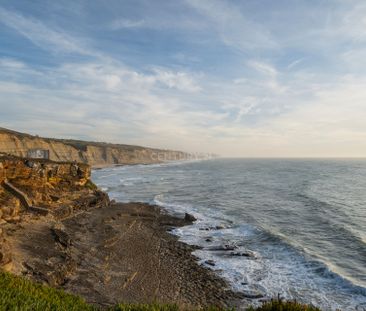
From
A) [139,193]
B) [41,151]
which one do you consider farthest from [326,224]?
[41,151]

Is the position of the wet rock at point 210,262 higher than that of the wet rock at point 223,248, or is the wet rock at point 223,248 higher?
the wet rock at point 223,248

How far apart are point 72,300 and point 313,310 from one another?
669cm

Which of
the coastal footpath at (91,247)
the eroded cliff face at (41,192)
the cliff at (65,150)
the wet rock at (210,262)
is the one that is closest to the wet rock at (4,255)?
the coastal footpath at (91,247)

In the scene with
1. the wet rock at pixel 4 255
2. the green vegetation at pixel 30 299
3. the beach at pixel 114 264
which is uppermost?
the green vegetation at pixel 30 299

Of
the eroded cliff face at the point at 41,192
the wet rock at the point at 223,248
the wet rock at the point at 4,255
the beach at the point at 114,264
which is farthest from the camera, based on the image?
the wet rock at the point at 223,248

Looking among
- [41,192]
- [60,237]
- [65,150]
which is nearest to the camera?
[60,237]

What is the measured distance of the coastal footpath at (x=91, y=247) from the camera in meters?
17.5

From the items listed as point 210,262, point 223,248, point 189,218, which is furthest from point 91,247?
point 189,218

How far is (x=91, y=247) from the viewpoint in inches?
983

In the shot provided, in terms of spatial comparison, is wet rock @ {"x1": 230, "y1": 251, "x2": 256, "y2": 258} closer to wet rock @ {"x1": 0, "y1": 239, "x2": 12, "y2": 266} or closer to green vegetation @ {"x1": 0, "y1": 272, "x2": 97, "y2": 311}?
wet rock @ {"x1": 0, "y1": 239, "x2": 12, "y2": 266}

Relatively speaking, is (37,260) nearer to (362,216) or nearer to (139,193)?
(362,216)

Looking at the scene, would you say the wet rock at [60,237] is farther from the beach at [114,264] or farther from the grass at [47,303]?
the grass at [47,303]

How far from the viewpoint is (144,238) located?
2959cm

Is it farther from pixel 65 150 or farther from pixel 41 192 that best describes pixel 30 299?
pixel 65 150
